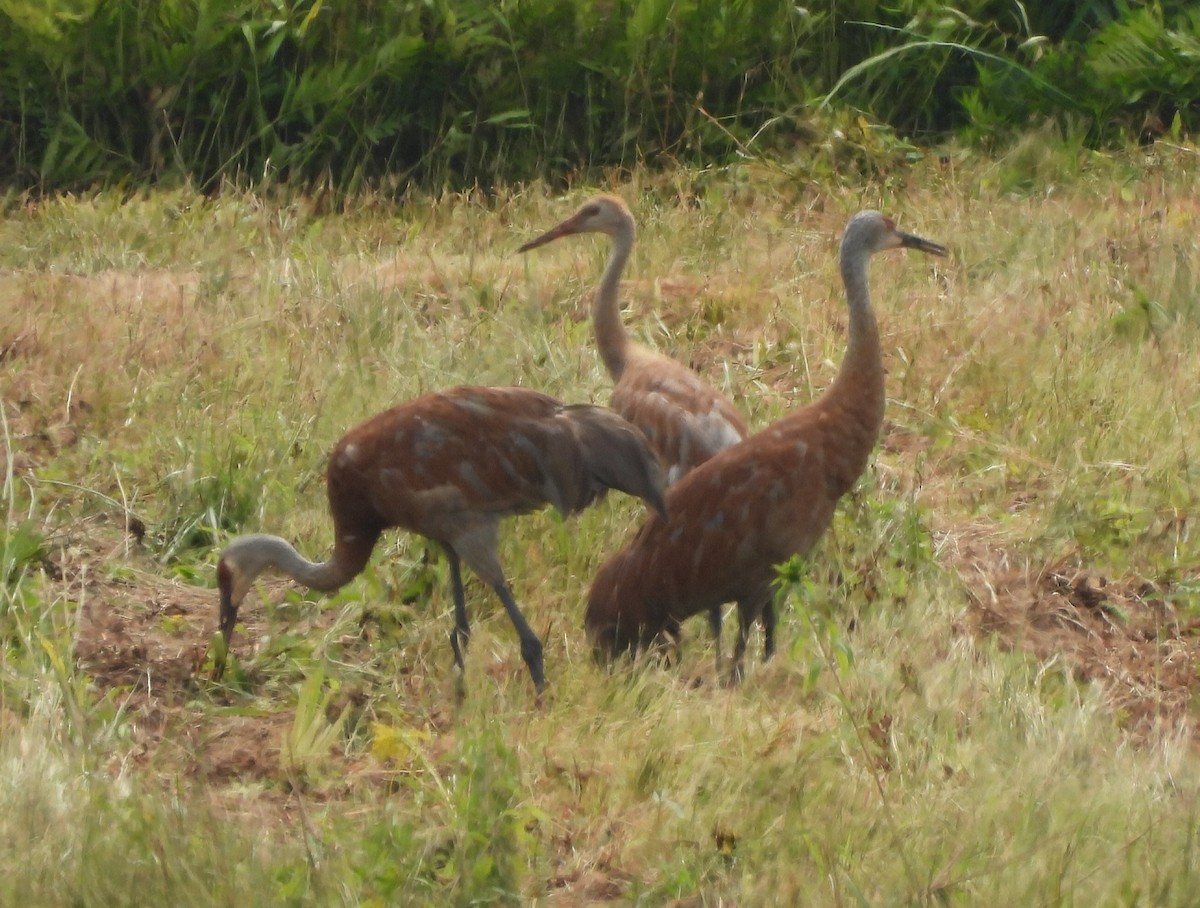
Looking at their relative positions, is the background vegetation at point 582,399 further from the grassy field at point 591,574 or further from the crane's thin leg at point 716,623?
the crane's thin leg at point 716,623

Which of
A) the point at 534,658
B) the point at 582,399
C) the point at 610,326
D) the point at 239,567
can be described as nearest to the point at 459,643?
the point at 534,658

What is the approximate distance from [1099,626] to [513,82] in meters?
6.22

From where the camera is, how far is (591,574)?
661 cm

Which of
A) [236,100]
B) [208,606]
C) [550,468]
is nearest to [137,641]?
[208,606]

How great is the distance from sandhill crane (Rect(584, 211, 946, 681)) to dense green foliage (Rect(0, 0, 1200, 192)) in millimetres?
5074

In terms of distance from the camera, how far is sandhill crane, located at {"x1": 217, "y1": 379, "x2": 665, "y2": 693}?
6074mm

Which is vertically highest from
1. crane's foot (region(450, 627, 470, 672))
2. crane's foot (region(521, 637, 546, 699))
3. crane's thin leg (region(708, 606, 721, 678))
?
crane's foot (region(521, 637, 546, 699))

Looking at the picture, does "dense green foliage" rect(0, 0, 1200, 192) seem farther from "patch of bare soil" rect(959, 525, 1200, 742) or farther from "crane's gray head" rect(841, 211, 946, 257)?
"patch of bare soil" rect(959, 525, 1200, 742)

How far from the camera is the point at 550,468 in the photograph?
20.2 feet

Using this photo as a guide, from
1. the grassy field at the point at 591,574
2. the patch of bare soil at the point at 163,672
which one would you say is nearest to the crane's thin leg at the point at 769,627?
the grassy field at the point at 591,574

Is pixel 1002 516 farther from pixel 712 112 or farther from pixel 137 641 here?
pixel 712 112

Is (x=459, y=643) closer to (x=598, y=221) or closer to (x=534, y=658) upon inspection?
(x=534, y=658)

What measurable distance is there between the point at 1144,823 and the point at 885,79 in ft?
25.8

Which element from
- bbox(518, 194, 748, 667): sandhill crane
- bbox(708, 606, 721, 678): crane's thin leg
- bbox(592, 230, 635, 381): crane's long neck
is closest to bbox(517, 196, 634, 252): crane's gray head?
bbox(592, 230, 635, 381): crane's long neck
